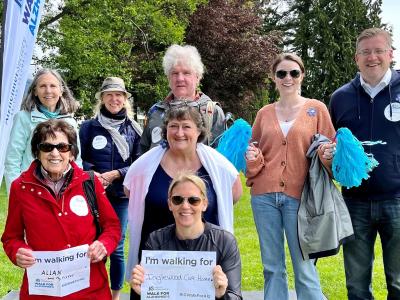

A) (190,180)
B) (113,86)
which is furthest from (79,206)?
(113,86)

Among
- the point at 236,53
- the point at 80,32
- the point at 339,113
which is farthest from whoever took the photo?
the point at 236,53

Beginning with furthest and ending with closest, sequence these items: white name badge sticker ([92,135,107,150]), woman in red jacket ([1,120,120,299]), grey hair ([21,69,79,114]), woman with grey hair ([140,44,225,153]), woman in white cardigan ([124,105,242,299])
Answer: white name badge sticker ([92,135,107,150]) → grey hair ([21,69,79,114]) → woman with grey hair ([140,44,225,153]) → woman in white cardigan ([124,105,242,299]) → woman in red jacket ([1,120,120,299])

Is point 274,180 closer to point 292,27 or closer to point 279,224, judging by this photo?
point 279,224

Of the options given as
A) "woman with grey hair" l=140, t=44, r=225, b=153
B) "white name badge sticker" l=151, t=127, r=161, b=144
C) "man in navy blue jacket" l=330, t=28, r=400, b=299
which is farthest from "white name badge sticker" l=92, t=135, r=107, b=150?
"man in navy blue jacket" l=330, t=28, r=400, b=299

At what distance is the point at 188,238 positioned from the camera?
10.2 ft

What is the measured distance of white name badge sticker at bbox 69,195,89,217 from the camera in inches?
127

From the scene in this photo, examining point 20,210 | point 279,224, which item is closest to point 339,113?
point 279,224

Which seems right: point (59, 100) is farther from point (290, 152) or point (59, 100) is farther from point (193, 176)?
point (290, 152)

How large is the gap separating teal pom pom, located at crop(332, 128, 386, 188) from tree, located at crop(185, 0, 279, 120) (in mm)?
19997

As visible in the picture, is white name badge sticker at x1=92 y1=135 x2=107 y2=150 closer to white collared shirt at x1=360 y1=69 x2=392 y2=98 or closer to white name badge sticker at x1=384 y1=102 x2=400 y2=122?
white collared shirt at x1=360 y1=69 x2=392 y2=98

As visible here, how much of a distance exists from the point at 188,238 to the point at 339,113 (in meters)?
1.77

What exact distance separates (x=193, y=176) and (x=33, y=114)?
1.80 meters

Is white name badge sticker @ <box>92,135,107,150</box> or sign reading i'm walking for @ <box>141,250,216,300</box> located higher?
white name badge sticker @ <box>92,135,107,150</box>

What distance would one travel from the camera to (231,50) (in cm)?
2417
